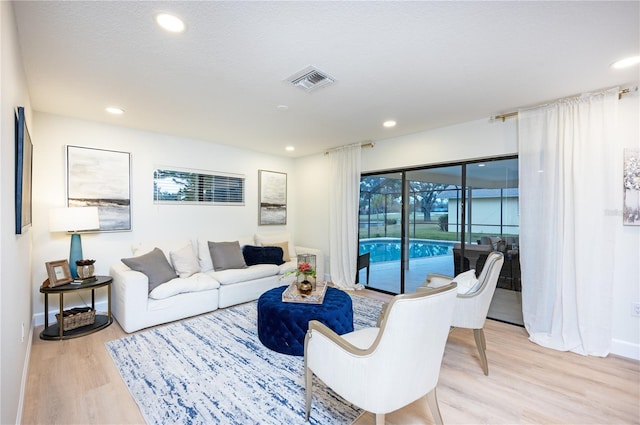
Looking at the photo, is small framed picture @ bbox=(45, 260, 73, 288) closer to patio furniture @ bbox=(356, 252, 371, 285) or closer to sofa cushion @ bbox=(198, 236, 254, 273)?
sofa cushion @ bbox=(198, 236, 254, 273)

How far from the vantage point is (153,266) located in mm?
3381

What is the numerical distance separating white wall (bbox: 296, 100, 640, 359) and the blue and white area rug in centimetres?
252

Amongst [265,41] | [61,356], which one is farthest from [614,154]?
[61,356]

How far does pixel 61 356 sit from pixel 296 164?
14.8 feet

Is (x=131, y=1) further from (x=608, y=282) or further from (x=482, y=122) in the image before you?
(x=608, y=282)

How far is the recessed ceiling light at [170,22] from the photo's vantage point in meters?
1.70

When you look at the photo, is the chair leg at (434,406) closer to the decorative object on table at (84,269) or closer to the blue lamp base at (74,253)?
the decorative object on table at (84,269)

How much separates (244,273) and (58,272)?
78.8 inches

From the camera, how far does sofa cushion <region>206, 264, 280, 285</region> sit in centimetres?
382

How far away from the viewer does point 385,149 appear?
4.53m

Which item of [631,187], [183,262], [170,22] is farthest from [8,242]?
[631,187]

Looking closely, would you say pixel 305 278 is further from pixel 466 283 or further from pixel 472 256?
pixel 472 256

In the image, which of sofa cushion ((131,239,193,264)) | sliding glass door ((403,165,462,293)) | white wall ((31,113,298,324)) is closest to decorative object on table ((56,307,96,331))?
white wall ((31,113,298,324))

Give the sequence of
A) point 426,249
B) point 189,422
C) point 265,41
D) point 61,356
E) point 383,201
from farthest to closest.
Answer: point 383,201
point 426,249
point 61,356
point 265,41
point 189,422
